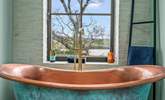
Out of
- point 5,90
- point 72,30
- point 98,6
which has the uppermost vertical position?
point 98,6

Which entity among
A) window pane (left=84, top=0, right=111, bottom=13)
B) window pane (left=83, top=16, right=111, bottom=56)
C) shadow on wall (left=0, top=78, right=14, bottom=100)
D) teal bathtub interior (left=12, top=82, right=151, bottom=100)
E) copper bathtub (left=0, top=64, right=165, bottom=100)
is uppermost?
window pane (left=84, top=0, right=111, bottom=13)

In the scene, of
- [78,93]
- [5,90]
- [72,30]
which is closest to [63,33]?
[72,30]

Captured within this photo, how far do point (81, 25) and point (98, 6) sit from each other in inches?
12.8

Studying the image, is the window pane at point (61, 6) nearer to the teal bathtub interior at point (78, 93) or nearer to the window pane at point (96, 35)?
the window pane at point (96, 35)

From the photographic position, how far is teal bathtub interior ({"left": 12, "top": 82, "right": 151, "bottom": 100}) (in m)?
1.96

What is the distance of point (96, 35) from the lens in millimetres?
3406

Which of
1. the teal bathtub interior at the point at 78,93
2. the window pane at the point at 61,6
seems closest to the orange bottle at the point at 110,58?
the window pane at the point at 61,6

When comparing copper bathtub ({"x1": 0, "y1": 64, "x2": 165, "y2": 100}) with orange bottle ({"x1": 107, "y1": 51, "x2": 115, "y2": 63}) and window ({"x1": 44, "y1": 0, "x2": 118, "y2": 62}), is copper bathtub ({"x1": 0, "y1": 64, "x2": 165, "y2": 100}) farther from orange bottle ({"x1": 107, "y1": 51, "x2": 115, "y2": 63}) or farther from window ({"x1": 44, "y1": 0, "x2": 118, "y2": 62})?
window ({"x1": 44, "y1": 0, "x2": 118, "y2": 62})

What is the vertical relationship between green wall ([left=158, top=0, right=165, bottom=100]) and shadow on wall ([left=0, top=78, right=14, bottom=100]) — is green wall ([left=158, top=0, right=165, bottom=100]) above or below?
above

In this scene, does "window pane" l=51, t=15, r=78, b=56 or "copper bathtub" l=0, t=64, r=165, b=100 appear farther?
"window pane" l=51, t=15, r=78, b=56

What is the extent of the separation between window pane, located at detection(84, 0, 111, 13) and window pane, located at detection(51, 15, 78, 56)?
0.23 metres

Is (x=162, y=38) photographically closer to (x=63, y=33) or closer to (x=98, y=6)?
(x=98, y=6)

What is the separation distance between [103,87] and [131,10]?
4.84 ft

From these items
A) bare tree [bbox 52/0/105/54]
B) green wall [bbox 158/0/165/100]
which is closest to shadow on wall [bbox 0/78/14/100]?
bare tree [bbox 52/0/105/54]
